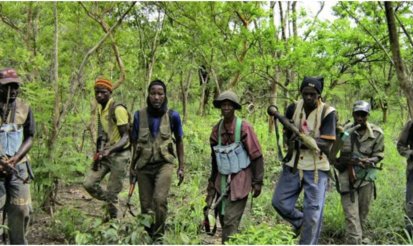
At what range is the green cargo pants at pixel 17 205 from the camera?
3910mm

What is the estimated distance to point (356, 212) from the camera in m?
4.80

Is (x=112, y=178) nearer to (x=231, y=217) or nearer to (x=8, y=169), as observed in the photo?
(x=8, y=169)

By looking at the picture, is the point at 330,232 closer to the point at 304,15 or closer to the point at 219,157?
the point at 219,157

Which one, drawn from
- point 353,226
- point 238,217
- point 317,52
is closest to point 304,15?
point 317,52

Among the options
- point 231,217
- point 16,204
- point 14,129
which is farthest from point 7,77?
point 231,217

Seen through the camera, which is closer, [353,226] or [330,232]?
[353,226]

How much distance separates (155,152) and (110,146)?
0.90m

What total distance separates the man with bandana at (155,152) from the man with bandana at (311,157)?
4.21 feet

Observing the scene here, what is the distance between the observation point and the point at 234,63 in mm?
10172

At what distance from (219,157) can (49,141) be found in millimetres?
2616

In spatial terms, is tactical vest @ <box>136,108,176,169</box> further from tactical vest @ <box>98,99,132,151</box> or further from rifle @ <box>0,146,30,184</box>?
rifle @ <box>0,146,30,184</box>

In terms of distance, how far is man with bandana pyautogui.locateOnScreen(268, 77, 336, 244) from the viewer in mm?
4109

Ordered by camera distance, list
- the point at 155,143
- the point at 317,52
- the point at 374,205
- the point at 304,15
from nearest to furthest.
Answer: the point at 155,143 → the point at 374,205 → the point at 317,52 → the point at 304,15

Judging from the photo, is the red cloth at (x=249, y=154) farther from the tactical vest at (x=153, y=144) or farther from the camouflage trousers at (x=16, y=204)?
the camouflage trousers at (x=16, y=204)
